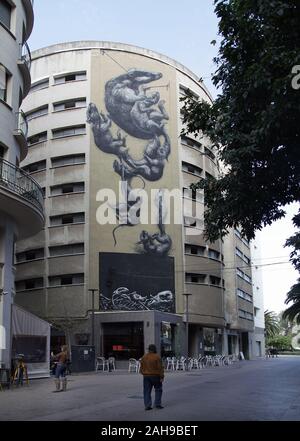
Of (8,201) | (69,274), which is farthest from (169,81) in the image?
(8,201)

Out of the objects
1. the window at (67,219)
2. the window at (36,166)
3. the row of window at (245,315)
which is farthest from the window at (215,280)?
the window at (36,166)

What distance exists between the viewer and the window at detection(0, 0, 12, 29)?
23.5 m

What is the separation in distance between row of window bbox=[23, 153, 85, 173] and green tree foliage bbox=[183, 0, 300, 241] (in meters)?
37.7

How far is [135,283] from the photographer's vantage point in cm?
4581

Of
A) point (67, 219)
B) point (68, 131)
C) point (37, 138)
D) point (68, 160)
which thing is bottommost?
point (67, 219)

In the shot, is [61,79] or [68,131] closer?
[68,131]

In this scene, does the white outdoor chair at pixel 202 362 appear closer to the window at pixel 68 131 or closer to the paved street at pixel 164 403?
the window at pixel 68 131

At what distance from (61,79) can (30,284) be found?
62.5ft

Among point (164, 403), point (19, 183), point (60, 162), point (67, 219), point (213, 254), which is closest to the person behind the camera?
point (164, 403)

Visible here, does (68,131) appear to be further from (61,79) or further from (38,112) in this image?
(61,79)

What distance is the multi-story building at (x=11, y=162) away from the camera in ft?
72.3

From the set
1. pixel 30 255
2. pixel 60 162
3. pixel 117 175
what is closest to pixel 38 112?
pixel 60 162

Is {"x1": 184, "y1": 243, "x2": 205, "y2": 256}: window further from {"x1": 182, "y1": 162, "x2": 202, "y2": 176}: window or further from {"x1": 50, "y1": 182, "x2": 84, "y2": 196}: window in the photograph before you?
{"x1": 50, "y1": 182, "x2": 84, "y2": 196}: window

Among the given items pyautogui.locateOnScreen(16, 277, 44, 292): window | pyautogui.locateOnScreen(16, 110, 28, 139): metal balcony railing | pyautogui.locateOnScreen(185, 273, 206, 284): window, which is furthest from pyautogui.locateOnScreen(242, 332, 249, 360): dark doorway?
pyautogui.locateOnScreen(16, 110, 28, 139): metal balcony railing
